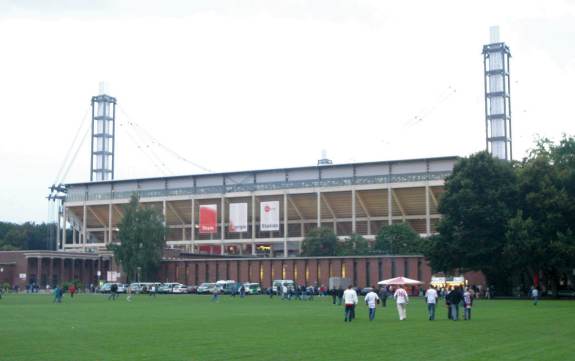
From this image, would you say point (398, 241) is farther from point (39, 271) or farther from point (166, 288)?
point (39, 271)

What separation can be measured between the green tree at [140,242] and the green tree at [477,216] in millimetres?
45861

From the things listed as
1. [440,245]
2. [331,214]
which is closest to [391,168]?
[331,214]

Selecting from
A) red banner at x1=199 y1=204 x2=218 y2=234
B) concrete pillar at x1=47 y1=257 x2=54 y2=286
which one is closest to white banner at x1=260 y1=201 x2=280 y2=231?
red banner at x1=199 y1=204 x2=218 y2=234

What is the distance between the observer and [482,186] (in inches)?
2628

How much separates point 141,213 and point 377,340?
85919 millimetres

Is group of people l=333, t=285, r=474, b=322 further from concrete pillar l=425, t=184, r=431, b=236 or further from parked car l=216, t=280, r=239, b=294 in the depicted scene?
concrete pillar l=425, t=184, r=431, b=236

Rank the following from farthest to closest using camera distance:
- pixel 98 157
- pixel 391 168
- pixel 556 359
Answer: pixel 98 157, pixel 391 168, pixel 556 359

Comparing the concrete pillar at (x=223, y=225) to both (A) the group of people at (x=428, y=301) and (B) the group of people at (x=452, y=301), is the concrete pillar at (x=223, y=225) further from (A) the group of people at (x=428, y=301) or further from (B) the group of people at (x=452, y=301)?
(B) the group of people at (x=452, y=301)

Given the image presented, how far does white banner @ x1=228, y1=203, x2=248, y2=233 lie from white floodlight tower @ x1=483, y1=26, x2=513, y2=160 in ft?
133

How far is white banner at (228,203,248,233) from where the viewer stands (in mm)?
116312

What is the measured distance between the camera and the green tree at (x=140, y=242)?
102312 millimetres

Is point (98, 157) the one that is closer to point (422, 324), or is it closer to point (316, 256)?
point (316, 256)

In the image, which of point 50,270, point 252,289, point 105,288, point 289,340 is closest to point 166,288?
point 105,288

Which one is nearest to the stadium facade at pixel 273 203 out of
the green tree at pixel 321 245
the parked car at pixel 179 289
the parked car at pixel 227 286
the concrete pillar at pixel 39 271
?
the green tree at pixel 321 245
